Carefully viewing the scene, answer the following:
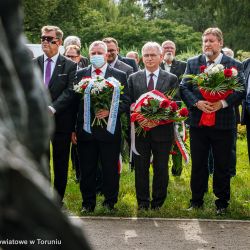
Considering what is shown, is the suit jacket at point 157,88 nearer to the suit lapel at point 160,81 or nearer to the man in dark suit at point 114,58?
the suit lapel at point 160,81

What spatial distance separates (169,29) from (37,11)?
8.86 m

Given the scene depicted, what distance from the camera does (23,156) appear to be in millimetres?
1964

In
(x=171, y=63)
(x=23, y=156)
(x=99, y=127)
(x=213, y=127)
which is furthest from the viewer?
(x=171, y=63)

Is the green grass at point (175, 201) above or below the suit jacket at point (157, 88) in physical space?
below

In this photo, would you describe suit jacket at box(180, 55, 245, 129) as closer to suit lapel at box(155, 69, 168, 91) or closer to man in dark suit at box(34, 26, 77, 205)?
suit lapel at box(155, 69, 168, 91)

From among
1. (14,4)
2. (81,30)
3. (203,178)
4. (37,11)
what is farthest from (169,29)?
(14,4)

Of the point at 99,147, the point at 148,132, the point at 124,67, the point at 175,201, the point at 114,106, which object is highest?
the point at 124,67

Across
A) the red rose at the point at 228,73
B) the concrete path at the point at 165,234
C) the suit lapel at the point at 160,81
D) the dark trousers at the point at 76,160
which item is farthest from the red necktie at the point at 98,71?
the dark trousers at the point at 76,160

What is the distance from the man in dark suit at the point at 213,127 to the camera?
8258mm

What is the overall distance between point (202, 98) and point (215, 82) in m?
0.36

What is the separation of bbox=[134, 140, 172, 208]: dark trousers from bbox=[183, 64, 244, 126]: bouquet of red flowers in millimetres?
710

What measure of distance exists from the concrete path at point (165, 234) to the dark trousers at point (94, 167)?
501 millimetres

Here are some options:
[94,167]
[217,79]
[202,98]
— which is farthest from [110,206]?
[217,79]

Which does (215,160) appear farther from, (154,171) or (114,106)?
(114,106)
